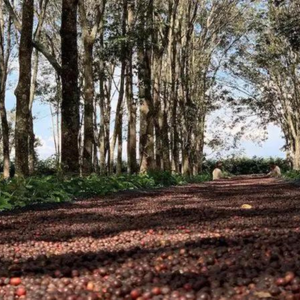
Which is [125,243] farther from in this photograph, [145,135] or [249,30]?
[249,30]

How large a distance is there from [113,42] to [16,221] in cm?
1529

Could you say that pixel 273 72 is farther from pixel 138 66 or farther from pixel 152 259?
pixel 152 259

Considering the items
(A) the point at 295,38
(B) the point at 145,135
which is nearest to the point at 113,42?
(B) the point at 145,135

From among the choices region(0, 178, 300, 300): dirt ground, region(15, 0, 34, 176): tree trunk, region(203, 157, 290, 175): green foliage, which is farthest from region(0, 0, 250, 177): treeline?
region(203, 157, 290, 175): green foliage

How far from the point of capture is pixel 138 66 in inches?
941

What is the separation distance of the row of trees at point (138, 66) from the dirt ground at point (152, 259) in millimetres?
8494

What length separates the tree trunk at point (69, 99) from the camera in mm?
14945

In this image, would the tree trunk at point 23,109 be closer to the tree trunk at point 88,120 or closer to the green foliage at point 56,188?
the green foliage at point 56,188

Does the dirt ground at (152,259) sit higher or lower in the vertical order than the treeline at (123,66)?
lower

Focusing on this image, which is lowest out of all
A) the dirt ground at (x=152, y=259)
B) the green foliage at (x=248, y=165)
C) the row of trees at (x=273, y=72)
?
the dirt ground at (x=152, y=259)

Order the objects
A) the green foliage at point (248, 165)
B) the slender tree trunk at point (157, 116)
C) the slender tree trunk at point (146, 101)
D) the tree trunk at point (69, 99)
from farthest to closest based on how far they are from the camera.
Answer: the green foliage at point (248, 165), the slender tree trunk at point (157, 116), the slender tree trunk at point (146, 101), the tree trunk at point (69, 99)

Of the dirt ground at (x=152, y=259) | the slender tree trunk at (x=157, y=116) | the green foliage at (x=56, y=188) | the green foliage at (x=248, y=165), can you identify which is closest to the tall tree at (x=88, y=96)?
the green foliage at (x=56, y=188)

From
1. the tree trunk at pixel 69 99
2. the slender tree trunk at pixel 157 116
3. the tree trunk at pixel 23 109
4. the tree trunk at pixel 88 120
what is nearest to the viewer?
the tree trunk at pixel 23 109

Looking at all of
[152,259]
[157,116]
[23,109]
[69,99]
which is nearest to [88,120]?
[69,99]
